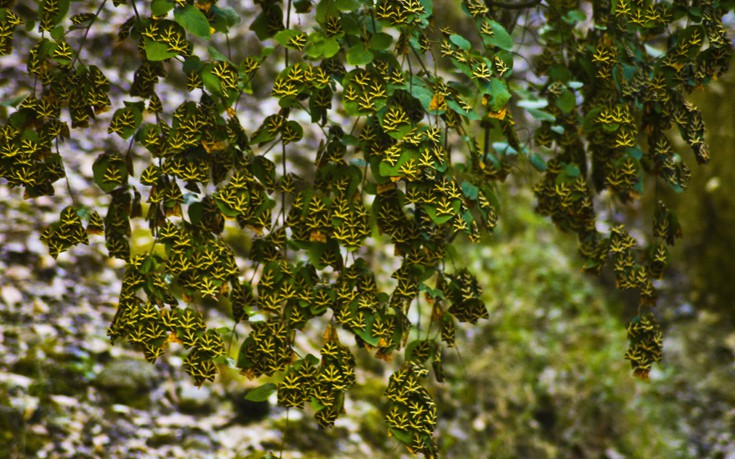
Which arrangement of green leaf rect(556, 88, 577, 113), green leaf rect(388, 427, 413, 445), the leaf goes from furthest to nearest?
the leaf < green leaf rect(556, 88, 577, 113) < green leaf rect(388, 427, 413, 445)

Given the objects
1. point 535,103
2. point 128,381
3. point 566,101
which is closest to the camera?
point 566,101

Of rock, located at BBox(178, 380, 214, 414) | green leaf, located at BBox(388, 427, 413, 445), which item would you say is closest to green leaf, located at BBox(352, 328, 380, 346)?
green leaf, located at BBox(388, 427, 413, 445)

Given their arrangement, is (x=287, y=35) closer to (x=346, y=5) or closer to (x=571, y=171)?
(x=346, y=5)

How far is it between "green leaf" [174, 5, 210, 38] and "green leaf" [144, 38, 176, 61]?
0.17 ft

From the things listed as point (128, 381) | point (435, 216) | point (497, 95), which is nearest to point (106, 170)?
point (435, 216)

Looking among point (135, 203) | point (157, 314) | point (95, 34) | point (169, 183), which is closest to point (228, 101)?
point (169, 183)

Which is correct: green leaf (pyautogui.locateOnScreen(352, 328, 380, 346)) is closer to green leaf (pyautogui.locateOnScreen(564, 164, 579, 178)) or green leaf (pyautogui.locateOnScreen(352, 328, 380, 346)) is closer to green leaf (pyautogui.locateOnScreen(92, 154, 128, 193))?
green leaf (pyautogui.locateOnScreen(92, 154, 128, 193))

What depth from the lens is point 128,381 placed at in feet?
9.12

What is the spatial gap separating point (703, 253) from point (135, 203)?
4.06 metres

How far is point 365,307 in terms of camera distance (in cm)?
135

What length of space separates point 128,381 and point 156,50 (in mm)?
1893

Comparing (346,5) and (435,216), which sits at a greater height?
(346,5)

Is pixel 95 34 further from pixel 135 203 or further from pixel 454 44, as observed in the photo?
pixel 454 44

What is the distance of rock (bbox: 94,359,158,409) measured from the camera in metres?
2.73
